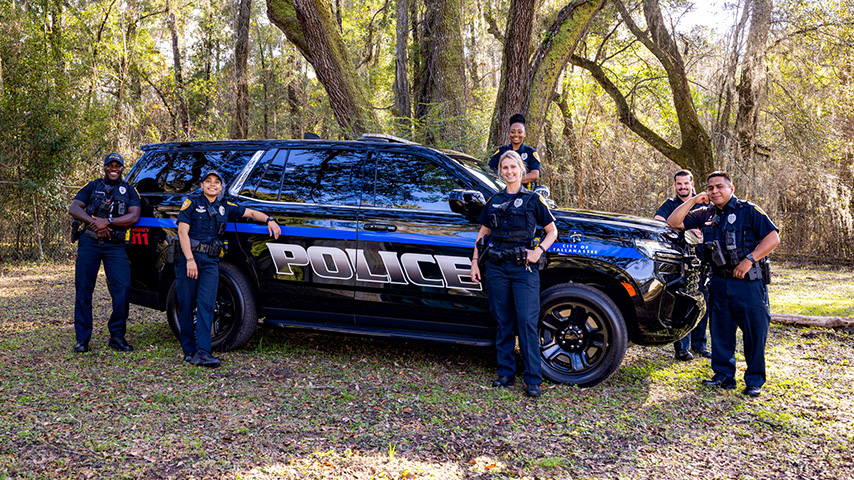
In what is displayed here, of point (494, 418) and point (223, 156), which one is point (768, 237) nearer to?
point (494, 418)

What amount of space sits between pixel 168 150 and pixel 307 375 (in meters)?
2.63

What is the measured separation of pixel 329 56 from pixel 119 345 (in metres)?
5.82

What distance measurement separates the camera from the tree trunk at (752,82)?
41.3ft

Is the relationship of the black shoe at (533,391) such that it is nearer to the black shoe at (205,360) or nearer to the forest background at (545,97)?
the black shoe at (205,360)

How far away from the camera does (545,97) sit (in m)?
9.41

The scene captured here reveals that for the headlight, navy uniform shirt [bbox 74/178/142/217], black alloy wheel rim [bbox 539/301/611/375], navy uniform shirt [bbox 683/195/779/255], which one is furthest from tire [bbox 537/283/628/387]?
navy uniform shirt [bbox 74/178/142/217]

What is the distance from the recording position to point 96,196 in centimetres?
543

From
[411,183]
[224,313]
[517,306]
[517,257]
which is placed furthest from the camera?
[224,313]

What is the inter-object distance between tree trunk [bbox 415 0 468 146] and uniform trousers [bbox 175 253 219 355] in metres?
6.26

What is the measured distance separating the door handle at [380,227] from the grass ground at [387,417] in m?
1.20

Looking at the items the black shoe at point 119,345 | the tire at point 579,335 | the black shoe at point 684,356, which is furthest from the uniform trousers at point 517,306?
the black shoe at point 119,345

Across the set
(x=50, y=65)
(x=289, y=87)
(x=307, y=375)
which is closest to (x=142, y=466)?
(x=307, y=375)

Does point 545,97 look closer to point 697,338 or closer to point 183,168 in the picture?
point 697,338

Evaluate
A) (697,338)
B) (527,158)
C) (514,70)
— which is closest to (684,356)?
(697,338)
